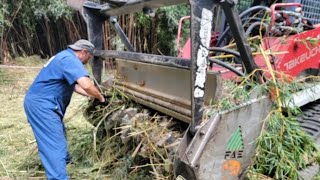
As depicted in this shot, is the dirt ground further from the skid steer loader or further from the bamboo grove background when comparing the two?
the bamboo grove background

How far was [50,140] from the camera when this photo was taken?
11.3ft

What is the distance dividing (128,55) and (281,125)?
4.76 feet

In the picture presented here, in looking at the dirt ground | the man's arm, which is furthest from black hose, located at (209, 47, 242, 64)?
the dirt ground

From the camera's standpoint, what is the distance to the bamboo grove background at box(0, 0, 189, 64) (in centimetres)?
1030

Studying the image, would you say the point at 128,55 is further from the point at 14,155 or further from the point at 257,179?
the point at 14,155

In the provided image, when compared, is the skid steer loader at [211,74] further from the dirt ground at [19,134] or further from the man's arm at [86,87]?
the dirt ground at [19,134]

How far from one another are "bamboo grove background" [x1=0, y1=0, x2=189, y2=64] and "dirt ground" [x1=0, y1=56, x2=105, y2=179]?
2.47m

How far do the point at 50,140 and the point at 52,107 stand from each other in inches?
11.9

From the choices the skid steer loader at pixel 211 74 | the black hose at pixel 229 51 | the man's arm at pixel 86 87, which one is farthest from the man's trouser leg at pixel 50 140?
the black hose at pixel 229 51

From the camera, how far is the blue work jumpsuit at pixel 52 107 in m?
3.41

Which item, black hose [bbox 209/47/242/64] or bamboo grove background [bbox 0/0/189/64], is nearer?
black hose [bbox 209/47/242/64]

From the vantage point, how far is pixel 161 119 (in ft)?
10.8

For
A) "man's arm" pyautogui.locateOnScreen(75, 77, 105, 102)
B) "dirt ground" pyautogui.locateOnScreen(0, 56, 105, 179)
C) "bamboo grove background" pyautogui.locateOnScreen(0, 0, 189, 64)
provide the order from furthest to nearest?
1. "bamboo grove background" pyautogui.locateOnScreen(0, 0, 189, 64)
2. "dirt ground" pyautogui.locateOnScreen(0, 56, 105, 179)
3. "man's arm" pyautogui.locateOnScreen(75, 77, 105, 102)

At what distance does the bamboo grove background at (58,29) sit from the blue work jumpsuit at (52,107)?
250 inches
